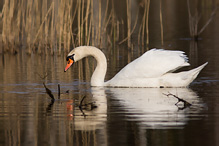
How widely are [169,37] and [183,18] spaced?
7.62m

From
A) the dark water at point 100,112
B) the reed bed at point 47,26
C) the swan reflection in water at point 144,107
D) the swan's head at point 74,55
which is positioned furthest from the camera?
the reed bed at point 47,26

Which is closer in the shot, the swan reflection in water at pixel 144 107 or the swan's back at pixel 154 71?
the swan reflection in water at pixel 144 107

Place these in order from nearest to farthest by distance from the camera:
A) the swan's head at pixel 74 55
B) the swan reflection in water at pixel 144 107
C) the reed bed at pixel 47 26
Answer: the swan reflection in water at pixel 144 107 < the swan's head at pixel 74 55 < the reed bed at pixel 47 26

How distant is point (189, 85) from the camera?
466 inches

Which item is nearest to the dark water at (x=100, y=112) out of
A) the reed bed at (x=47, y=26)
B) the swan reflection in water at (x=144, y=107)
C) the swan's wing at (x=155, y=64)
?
the swan reflection in water at (x=144, y=107)

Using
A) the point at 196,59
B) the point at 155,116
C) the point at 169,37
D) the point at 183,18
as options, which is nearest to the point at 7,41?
the point at 196,59

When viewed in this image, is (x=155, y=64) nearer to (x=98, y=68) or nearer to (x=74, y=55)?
(x=98, y=68)

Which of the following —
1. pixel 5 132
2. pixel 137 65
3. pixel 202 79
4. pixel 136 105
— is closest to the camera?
pixel 5 132

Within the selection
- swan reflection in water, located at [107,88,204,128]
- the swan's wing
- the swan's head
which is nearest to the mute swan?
the swan's wing

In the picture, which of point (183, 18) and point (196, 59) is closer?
point (196, 59)

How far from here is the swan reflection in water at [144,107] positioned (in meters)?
7.75

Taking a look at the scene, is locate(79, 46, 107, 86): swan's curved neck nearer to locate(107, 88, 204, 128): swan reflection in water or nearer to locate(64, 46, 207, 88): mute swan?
locate(64, 46, 207, 88): mute swan

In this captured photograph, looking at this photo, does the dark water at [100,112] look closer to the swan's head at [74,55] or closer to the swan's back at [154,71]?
the swan's back at [154,71]

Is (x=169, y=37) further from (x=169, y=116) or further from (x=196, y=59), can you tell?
(x=169, y=116)
